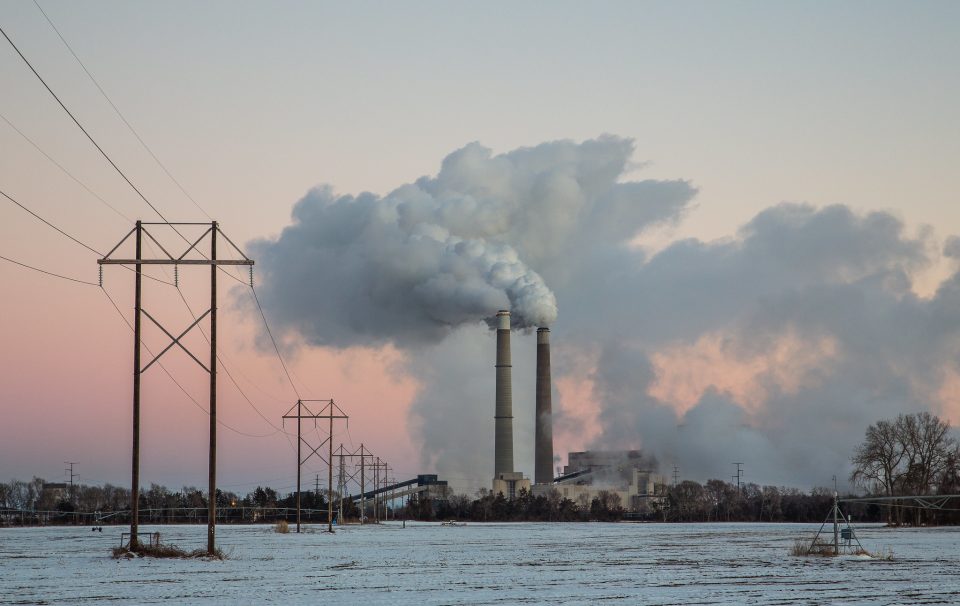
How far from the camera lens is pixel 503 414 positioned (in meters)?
130

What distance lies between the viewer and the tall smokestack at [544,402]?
129875 millimetres

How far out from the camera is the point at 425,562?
147ft

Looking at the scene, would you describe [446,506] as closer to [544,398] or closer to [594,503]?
[594,503]

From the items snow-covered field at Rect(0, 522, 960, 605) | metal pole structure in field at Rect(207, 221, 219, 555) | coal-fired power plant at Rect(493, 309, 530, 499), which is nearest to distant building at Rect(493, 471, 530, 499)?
coal-fired power plant at Rect(493, 309, 530, 499)

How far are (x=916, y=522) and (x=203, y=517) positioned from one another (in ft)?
333

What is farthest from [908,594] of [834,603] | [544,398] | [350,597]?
[544,398]

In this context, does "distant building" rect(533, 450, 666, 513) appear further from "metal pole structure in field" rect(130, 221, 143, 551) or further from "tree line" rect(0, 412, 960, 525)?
"metal pole structure in field" rect(130, 221, 143, 551)

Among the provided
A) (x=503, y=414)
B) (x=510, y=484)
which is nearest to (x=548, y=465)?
(x=510, y=484)

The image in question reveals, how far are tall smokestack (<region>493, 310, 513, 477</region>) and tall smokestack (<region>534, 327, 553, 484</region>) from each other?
4.48m

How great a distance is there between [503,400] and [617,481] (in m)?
63.1

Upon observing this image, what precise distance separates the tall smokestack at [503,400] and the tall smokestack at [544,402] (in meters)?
4.48

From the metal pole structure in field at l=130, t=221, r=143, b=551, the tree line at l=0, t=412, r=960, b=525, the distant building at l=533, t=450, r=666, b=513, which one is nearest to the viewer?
the metal pole structure in field at l=130, t=221, r=143, b=551

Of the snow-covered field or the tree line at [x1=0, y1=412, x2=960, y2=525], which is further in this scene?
the tree line at [x1=0, y1=412, x2=960, y2=525]

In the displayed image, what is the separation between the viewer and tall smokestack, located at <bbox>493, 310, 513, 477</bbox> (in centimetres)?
12161
